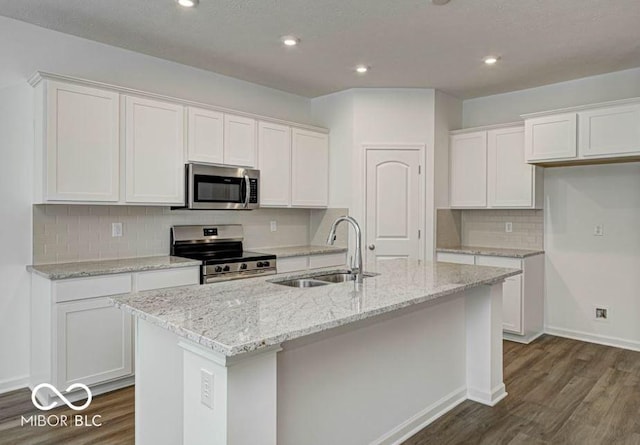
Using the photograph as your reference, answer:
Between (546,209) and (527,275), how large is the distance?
0.85m

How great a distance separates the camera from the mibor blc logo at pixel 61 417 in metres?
2.70

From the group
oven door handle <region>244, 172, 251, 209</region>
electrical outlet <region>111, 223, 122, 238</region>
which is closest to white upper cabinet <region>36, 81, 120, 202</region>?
electrical outlet <region>111, 223, 122, 238</region>

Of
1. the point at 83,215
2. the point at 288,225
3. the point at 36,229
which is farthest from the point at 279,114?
the point at 36,229

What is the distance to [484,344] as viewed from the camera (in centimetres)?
300

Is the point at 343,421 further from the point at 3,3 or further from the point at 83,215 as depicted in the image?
the point at 3,3

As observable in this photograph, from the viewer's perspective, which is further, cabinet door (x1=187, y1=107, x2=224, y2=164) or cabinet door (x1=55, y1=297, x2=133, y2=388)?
cabinet door (x1=187, y1=107, x2=224, y2=164)

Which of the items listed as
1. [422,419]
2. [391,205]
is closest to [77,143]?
[422,419]

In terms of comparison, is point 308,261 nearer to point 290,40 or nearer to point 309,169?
point 309,169

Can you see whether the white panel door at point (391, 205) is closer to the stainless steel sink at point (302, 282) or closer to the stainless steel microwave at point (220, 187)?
the stainless steel microwave at point (220, 187)

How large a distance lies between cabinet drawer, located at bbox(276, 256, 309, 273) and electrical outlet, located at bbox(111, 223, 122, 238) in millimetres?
1436

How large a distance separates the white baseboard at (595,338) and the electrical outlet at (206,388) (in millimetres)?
4321

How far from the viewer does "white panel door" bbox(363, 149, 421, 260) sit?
16.2ft

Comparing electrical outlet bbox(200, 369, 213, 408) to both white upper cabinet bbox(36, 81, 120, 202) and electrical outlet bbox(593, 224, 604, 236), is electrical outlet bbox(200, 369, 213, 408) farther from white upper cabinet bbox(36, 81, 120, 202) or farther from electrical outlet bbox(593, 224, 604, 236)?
electrical outlet bbox(593, 224, 604, 236)

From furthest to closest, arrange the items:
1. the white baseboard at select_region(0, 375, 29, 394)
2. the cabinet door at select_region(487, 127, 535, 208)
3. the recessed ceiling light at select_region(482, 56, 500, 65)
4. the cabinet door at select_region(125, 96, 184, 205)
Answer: the cabinet door at select_region(487, 127, 535, 208) → the recessed ceiling light at select_region(482, 56, 500, 65) → the cabinet door at select_region(125, 96, 184, 205) → the white baseboard at select_region(0, 375, 29, 394)
